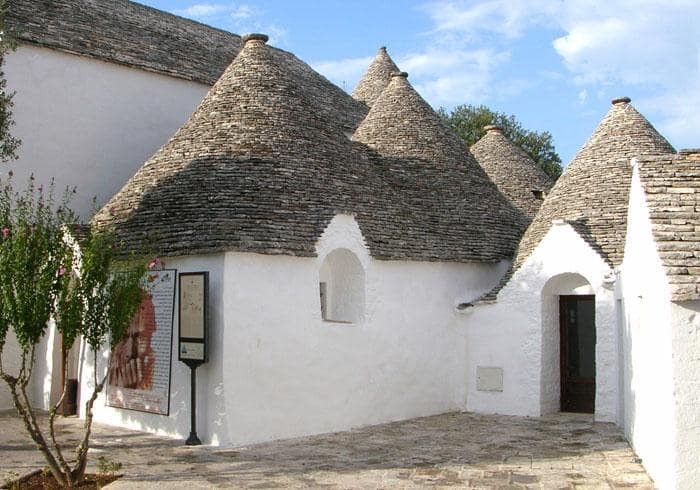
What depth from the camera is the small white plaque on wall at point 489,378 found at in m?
13.7

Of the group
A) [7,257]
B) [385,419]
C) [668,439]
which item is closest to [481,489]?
[668,439]

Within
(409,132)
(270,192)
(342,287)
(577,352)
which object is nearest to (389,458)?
(342,287)

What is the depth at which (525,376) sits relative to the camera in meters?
13.4

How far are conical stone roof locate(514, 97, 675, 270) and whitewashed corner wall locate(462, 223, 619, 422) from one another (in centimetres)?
33

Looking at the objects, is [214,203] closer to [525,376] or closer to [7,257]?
[7,257]

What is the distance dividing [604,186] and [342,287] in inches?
202

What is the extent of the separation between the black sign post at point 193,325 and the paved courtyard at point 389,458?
28.1 inches

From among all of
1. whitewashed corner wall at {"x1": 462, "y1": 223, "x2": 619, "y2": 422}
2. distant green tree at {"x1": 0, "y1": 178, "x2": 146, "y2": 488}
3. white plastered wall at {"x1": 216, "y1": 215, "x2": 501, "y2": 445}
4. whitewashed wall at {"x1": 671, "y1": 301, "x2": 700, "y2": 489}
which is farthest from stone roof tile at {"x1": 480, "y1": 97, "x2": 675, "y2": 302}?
distant green tree at {"x1": 0, "y1": 178, "x2": 146, "y2": 488}

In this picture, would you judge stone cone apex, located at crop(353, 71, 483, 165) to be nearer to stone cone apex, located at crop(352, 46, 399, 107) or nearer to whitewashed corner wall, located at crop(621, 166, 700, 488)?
stone cone apex, located at crop(352, 46, 399, 107)

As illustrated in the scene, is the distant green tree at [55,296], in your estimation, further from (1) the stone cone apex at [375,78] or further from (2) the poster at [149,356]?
(1) the stone cone apex at [375,78]

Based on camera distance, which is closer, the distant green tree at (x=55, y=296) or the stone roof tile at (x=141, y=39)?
the distant green tree at (x=55, y=296)

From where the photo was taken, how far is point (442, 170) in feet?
53.2

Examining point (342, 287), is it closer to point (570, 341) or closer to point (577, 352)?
point (570, 341)

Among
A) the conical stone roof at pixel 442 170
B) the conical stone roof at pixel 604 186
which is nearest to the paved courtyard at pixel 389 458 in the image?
the conical stone roof at pixel 604 186
